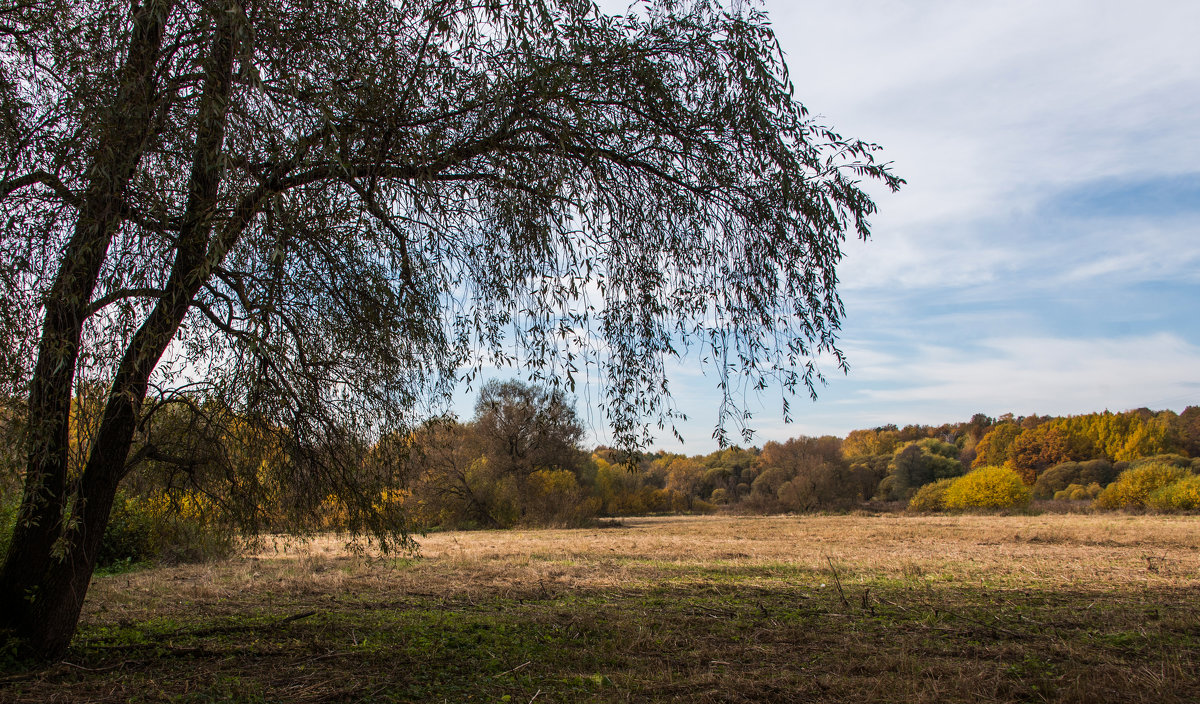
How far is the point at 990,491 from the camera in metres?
48.6

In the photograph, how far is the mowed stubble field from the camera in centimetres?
499

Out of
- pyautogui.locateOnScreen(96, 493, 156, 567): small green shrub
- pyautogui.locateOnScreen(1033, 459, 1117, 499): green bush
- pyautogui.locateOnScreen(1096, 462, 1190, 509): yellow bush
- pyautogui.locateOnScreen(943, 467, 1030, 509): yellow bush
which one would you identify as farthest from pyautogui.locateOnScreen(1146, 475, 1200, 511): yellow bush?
pyautogui.locateOnScreen(96, 493, 156, 567): small green shrub

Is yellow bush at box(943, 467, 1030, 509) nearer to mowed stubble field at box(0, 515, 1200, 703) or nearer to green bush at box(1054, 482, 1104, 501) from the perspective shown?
green bush at box(1054, 482, 1104, 501)

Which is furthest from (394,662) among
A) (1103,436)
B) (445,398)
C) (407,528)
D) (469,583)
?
(1103,436)

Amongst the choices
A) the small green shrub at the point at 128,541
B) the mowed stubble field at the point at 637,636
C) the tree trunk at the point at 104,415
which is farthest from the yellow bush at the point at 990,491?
the tree trunk at the point at 104,415

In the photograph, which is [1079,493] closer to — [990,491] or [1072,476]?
[1072,476]

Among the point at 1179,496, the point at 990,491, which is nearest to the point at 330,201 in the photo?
the point at 1179,496

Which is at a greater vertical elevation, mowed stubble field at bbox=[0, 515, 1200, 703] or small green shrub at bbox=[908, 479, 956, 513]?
mowed stubble field at bbox=[0, 515, 1200, 703]

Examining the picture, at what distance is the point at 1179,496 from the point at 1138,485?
236 inches

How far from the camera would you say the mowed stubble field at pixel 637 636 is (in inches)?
197

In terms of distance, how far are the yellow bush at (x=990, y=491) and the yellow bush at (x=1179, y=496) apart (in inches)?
324

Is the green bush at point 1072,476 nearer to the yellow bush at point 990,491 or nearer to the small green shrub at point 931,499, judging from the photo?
the small green shrub at point 931,499

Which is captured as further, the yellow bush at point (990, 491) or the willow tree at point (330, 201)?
the yellow bush at point (990, 491)

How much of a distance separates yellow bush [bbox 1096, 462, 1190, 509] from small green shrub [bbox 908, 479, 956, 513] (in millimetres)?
10207
